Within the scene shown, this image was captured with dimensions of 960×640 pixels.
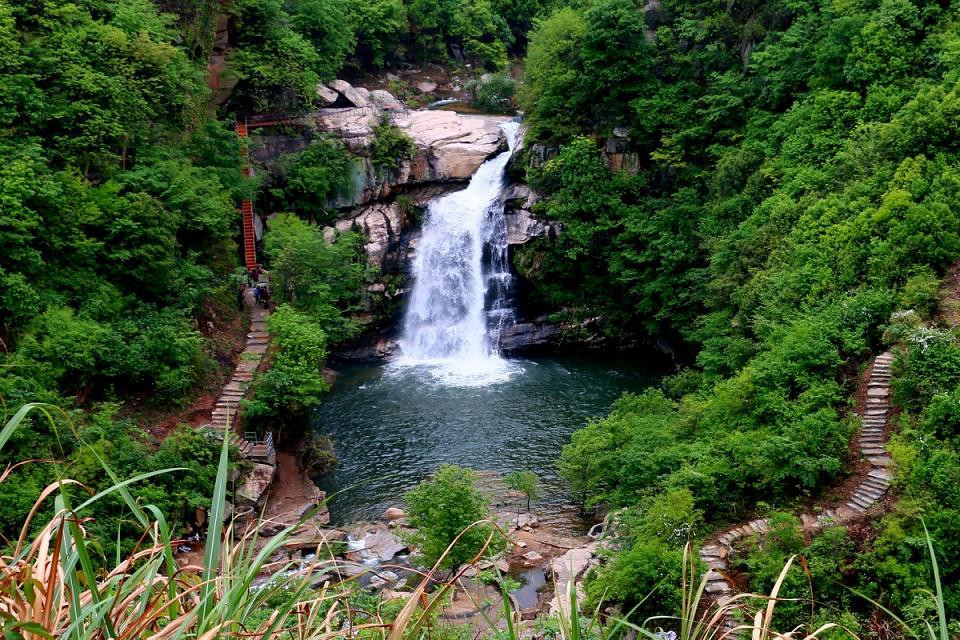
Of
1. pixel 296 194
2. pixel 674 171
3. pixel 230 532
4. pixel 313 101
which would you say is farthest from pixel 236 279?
pixel 230 532

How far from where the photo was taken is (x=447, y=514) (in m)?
14.6

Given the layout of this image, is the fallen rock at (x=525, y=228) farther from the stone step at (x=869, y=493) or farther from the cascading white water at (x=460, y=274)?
the stone step at (x=869, y=493)

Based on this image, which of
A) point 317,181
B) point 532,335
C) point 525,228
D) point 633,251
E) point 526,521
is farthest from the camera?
point 532,335

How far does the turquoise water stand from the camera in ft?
62.5

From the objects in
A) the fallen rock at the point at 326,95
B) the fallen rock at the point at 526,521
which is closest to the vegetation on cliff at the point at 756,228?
the fallen rock at the point at 526,521

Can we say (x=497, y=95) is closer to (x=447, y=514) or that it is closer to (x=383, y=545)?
(x=383, y=545)

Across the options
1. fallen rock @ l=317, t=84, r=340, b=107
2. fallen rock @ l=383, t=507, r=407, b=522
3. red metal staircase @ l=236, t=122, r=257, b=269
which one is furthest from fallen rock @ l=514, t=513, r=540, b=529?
fallen rock @ l=317, t=84, r=340, b=107

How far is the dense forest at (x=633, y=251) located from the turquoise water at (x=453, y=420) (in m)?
2.19

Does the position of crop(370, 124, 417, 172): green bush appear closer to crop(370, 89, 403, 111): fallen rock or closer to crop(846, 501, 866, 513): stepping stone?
crop(370, 89, 403, 111): fallen rock

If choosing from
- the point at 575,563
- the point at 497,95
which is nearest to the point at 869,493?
the point at 575,563

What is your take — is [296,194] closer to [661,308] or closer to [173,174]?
[173,174]

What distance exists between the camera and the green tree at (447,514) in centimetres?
1438

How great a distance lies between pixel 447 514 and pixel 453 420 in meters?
7.35

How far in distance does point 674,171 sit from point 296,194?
1337 centimetres
